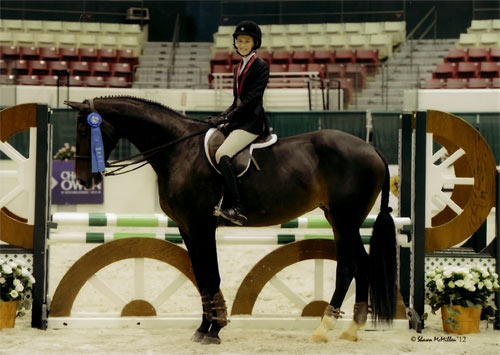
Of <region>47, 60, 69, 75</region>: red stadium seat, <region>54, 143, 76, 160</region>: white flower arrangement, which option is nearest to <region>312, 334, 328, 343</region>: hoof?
<region>54, 143, 76, 160</region>: white flower arrangement

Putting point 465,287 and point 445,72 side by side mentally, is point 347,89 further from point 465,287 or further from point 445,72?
point 465,287

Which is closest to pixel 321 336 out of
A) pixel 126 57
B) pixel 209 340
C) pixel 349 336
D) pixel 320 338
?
pixel 320 338

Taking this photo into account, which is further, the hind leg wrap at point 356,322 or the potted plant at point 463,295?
the potted plant at point 463,295

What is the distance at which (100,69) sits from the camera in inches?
640

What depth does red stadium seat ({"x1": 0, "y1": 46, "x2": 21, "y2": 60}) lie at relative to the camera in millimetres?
16594

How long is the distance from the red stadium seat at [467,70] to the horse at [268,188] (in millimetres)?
11349

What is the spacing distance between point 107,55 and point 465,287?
13592 mm

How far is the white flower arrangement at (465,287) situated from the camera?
480 cm

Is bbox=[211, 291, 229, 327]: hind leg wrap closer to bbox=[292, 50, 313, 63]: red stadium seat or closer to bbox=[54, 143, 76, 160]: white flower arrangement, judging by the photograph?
bbox=[54, 143, 76, 160]: white flower arrangement

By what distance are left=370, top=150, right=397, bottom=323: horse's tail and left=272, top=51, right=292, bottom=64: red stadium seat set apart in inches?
498

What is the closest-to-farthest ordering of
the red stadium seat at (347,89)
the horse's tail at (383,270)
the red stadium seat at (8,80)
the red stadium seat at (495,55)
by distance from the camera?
the horse's tail at (383,270)
the red stadium seat at (8,80)
the red stadium seat at (347,89)
the red stadium seat at (495,55)

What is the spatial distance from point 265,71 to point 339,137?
0.62 m

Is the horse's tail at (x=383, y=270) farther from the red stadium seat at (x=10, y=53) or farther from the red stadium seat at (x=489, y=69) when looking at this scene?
the red stadium seat at (x=10, y=53)

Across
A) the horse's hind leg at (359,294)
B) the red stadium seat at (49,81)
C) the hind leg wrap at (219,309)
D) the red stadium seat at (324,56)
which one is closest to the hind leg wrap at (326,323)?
the horse's hind leg at (359,294)
